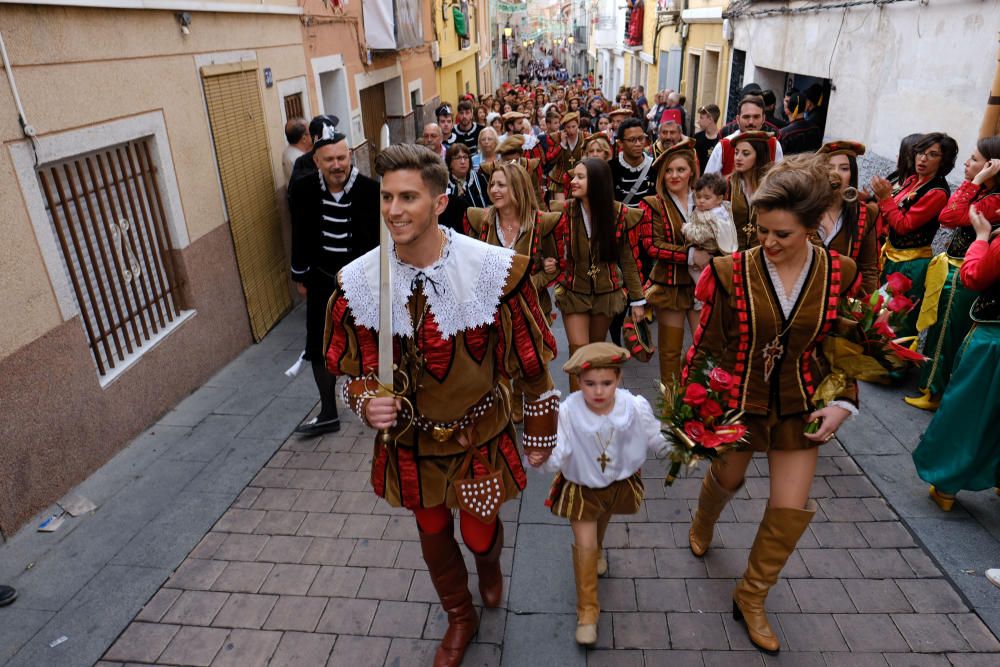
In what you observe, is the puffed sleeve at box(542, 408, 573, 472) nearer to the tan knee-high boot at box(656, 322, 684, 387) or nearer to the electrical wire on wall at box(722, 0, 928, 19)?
the tan knee-high boot at box(656, 322, 684, 387)

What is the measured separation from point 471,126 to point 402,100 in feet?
20.2

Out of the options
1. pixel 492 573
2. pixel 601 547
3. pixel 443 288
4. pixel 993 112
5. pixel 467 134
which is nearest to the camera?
pixel 443 288

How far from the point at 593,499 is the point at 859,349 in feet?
4.38

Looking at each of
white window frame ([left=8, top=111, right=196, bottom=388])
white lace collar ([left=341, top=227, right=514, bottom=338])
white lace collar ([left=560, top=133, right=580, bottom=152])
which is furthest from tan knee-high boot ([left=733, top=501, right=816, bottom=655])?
white lace collar ([left=560, top=133, right=580, bottom=152])

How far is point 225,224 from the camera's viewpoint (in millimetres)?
6574

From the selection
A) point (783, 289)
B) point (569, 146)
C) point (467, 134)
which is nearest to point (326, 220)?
point (783, 289)

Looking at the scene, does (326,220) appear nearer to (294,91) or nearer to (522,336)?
(522,336)

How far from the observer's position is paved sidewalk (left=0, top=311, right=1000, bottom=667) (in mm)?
3184

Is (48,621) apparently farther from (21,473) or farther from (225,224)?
(225,224)

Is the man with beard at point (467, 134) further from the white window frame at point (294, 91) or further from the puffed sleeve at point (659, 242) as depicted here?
the puffed sleeve at point (659, 242)

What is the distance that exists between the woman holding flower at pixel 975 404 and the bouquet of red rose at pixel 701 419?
1786mm

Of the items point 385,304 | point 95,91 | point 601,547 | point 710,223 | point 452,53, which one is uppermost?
point 95,91

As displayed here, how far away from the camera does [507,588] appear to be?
11.7ft

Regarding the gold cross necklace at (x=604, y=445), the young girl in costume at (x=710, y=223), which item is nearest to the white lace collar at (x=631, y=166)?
the young girl in costume at (x=710, y=223)
